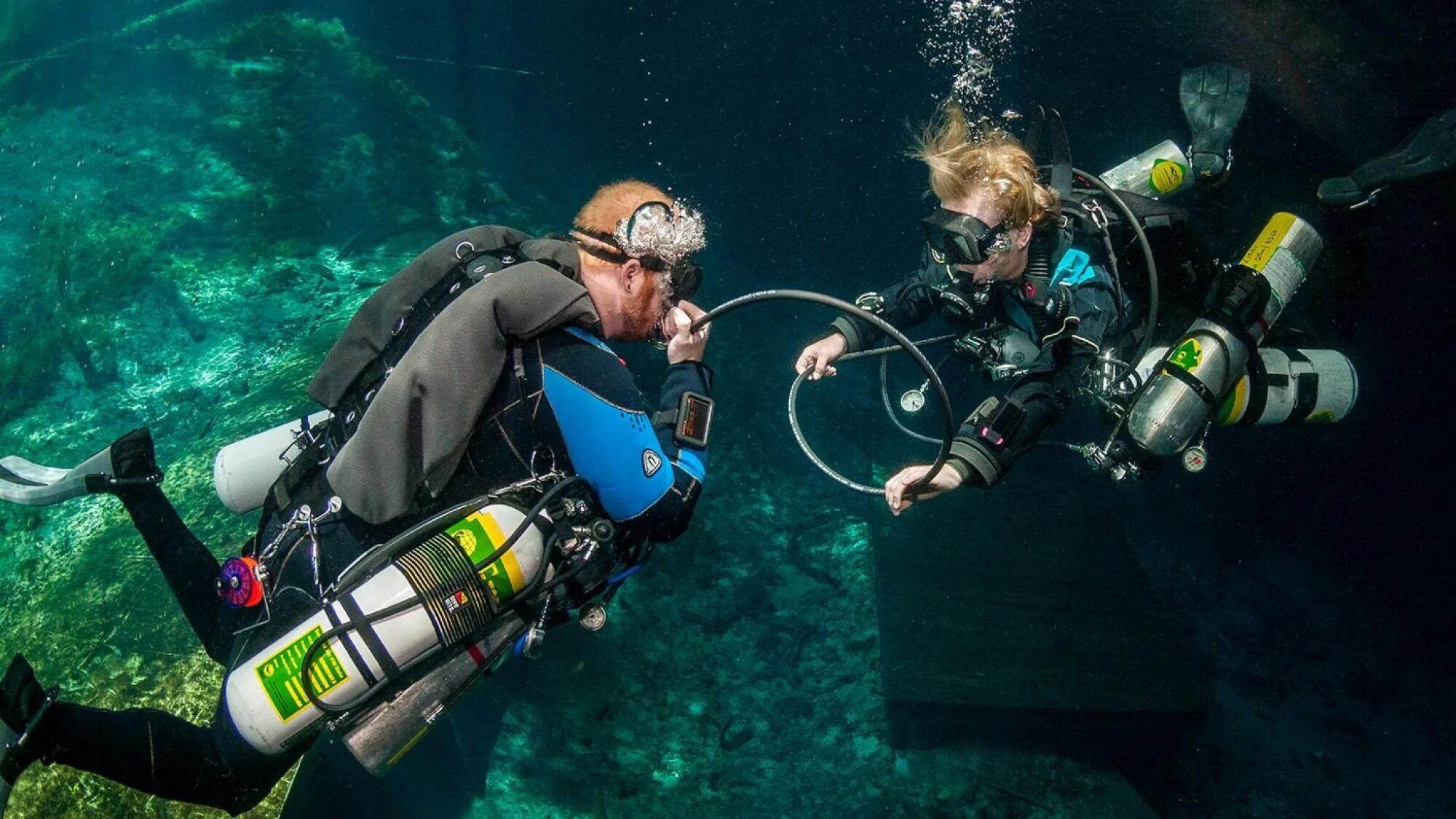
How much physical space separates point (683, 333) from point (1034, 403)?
1907 mm

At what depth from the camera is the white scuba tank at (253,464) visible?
325cm

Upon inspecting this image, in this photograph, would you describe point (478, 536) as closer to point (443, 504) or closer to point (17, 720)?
point (443, 504)

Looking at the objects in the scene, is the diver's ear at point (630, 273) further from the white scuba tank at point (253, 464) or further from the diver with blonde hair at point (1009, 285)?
the white scuba tank at point (253, 464)

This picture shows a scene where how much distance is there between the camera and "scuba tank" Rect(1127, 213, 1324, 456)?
392 centimetres

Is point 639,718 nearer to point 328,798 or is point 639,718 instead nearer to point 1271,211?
point 328,798

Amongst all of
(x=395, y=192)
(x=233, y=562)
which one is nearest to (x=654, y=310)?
(x=233, y=562)

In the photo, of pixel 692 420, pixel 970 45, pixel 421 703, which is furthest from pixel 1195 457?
pixel 970 45

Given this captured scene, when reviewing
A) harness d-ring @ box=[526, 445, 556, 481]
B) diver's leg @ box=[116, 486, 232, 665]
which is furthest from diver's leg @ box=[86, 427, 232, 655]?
harness d-ring @ box=[526, 445, 556, 481]

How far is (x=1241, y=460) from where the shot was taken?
314 inches

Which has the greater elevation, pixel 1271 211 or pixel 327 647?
pixel 1271 211

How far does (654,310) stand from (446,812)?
4.28 m

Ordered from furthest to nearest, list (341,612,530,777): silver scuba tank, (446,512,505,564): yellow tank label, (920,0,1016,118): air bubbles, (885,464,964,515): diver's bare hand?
(920,0,1016,118): air bubbles < (885,464,964,515): diver's bare hand < (341,612,530,777): silver scuba tank < (446,512,505,564): yellow tank label

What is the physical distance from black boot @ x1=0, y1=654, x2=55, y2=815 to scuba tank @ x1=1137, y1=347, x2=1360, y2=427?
5.98 metres

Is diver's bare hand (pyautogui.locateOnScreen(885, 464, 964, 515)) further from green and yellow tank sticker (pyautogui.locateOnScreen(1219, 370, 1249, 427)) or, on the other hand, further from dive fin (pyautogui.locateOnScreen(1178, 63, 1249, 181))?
dive fin (pyautogui.locateOnScreen(1178, 63, 1249, 181))
